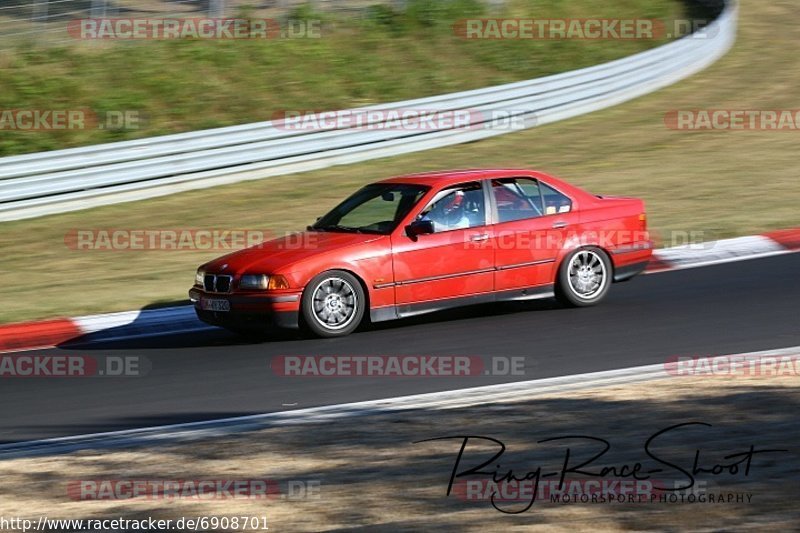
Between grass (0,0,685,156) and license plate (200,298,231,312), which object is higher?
grass (0,0,685,156)

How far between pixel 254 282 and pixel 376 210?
1.45 metres

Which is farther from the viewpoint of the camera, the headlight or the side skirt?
the side skirt

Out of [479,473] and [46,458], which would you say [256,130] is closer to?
[46,458]

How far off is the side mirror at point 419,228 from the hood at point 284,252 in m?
0.26

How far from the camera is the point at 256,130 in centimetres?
1906

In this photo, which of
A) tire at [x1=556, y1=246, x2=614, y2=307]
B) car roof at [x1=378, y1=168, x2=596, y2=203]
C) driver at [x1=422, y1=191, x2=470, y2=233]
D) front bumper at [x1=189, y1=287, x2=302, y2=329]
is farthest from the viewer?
tire at [x1=556, y1=246, x2=614, y2=307]

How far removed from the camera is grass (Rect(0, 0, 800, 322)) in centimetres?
1421

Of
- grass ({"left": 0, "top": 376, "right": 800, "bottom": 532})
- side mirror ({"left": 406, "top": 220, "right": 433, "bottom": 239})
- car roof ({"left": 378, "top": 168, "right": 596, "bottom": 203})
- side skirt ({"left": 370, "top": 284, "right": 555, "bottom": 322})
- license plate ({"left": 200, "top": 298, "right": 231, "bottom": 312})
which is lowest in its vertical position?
grass ({"left": 0, "top": 376, "right": 800, "bottom": 532})

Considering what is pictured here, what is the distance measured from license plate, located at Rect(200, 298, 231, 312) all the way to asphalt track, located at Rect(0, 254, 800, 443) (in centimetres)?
36

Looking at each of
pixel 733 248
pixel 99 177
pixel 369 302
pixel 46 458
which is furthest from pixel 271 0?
pixel 46 458

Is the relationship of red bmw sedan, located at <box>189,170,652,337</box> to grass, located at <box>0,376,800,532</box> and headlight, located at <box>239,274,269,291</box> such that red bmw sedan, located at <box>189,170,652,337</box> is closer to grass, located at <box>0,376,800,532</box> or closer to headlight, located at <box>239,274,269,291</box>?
headlight, located at <box>239,274,269,291</box>

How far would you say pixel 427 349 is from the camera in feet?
33.8

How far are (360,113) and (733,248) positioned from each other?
25.6 feet

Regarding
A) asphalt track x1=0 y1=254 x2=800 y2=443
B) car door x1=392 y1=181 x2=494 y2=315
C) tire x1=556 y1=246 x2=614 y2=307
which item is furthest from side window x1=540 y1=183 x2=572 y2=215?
asphalt track x1=0 y1=254 x2=800 y2=443
